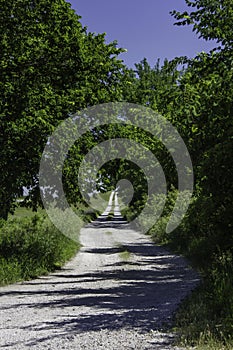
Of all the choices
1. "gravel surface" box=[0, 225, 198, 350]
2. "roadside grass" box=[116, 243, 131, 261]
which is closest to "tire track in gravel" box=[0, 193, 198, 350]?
"gravel surface" box=[0, 225, 198, 350]

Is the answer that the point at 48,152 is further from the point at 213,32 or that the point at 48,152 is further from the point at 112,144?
the point at 213,32

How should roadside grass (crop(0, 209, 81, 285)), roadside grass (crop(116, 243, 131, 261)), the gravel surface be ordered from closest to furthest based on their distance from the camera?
the gravel surface → roadside grass (crop(0, 209, 81, 285)) → roadside grass (crop(116, 243, 131, 261))

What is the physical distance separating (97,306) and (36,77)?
321 inches

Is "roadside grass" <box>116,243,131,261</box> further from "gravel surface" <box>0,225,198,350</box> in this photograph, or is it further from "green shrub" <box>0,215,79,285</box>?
"green shrub" <box>0,215,79,285</box>

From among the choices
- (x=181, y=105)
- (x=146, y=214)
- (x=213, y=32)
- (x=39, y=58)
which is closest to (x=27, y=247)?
(x=39, y=58)

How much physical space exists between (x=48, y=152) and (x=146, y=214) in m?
24.5

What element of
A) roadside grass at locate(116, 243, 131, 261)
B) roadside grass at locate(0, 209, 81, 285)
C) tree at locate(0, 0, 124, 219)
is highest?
tree at locate(0, 0, 124, 219)

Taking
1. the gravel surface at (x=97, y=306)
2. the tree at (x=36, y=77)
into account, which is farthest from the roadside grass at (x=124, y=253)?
the tree at (x=36, y=77)

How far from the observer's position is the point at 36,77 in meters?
14.8

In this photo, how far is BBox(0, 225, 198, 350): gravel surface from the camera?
6965mm

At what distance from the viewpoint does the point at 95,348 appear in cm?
651

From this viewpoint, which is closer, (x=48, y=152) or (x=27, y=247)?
Result: (x=48, y=152)

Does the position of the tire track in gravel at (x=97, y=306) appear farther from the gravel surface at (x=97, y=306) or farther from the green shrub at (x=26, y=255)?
the green shrub at (x=26, y=255)

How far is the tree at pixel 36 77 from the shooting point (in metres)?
13.9
